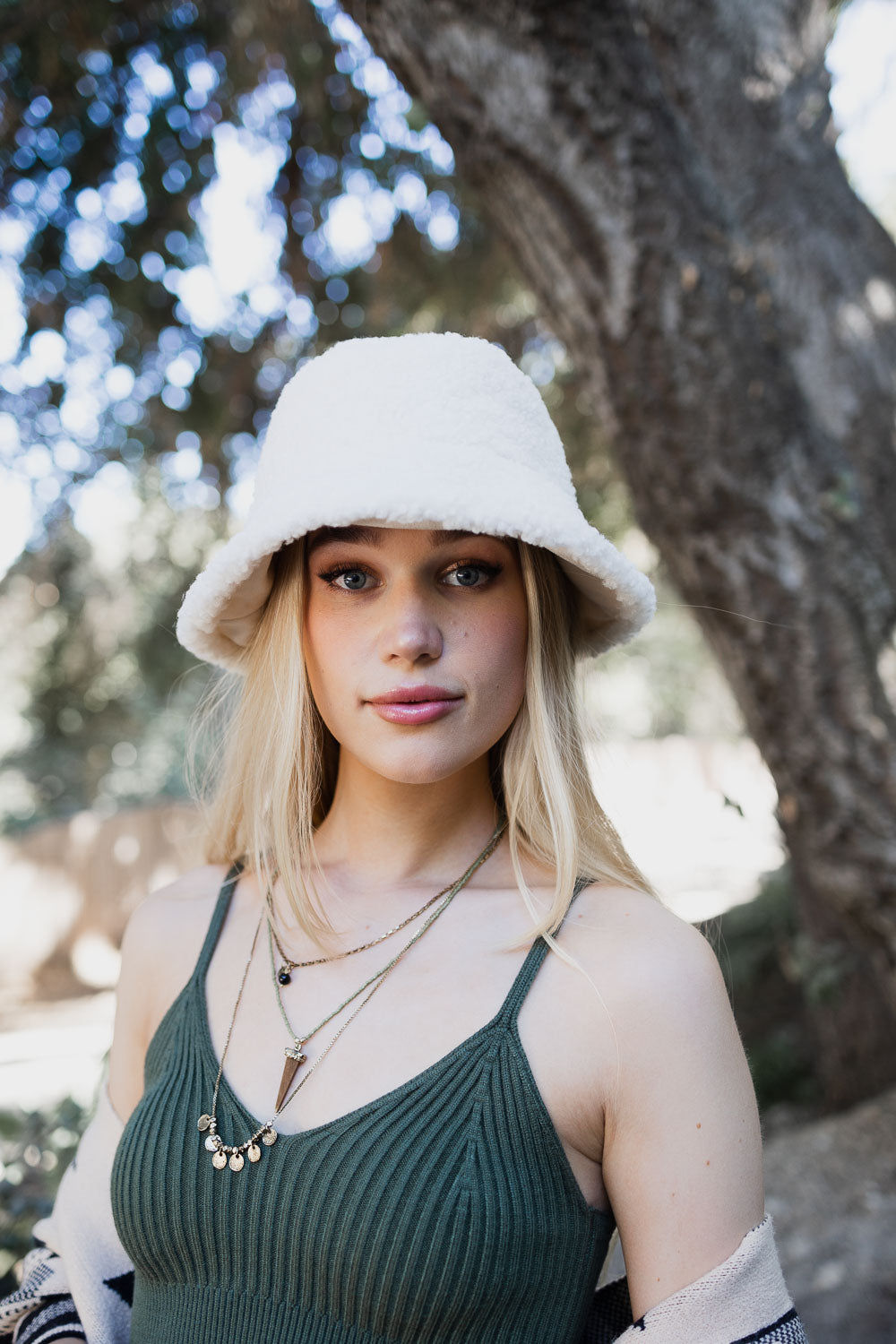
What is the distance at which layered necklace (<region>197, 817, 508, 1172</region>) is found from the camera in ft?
4.87

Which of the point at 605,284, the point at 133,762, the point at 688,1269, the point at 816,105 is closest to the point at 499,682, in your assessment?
the point at 688,1269

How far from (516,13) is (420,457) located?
4.59ft

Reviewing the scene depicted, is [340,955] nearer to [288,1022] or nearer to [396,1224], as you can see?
[288,1022]

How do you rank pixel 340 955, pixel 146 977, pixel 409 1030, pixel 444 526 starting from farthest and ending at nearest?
Result: pixel 146 977, pixel 340 955, pixel 409 1030, pixel 444 526

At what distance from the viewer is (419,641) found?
4.93 ft

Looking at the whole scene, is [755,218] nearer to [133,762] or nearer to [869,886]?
[869,886]

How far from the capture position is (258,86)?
4.69m

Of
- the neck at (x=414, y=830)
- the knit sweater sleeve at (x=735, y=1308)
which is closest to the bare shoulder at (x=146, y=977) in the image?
the neck at (x=414, y=830)

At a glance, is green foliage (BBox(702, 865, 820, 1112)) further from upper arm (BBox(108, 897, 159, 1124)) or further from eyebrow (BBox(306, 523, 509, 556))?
eyebrow (BBox(306, 523, 509, 556))

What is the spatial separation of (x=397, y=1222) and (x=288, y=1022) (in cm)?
35

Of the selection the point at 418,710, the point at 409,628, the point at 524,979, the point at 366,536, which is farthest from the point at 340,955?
the point at 366,536

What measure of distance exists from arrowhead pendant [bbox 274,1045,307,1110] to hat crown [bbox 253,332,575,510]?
2.61ft

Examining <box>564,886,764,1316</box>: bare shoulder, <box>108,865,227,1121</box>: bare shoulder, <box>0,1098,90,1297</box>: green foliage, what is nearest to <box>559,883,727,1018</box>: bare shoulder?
<box>564,886,764,1316</box>: bare shoulder

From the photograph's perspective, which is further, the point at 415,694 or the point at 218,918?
the point at 218,918
